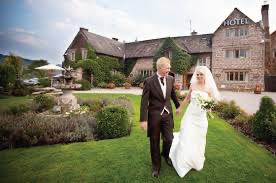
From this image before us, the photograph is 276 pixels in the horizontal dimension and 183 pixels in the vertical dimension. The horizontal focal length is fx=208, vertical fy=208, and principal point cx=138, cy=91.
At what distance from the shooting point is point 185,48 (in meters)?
30.9

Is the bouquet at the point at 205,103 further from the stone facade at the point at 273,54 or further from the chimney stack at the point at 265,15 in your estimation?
the stone facade at the point at 273,54

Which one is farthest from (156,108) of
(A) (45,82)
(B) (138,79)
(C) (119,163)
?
(A) (45,82)

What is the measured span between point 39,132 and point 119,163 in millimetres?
3089

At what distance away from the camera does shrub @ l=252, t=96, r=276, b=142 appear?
6973 millimetres

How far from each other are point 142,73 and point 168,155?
2884 cm

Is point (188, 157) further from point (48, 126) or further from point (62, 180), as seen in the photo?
point (48, 126)

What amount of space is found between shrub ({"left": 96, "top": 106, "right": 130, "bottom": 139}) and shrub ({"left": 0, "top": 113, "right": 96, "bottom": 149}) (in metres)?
0.48

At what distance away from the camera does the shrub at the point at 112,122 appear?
6.94 meters

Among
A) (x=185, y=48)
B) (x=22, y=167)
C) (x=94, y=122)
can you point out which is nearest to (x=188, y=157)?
(x=22, y=167)

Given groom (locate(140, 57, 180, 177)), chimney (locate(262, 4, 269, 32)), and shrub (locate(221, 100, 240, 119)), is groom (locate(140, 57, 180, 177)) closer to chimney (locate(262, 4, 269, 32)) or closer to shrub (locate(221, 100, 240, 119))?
shrub (locate(221, 100, 240, 119))

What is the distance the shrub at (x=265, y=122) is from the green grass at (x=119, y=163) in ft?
2.39

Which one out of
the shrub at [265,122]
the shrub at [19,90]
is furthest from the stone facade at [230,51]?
the shrub at [265,122]

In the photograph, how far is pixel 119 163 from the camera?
5039 millimetres

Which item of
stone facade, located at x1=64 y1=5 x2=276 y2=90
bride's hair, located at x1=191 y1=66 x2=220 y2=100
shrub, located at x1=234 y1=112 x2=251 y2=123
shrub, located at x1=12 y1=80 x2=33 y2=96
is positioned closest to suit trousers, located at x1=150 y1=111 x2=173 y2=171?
bride's hair, located at x1=191 y1=66 x2=220 y2=100
